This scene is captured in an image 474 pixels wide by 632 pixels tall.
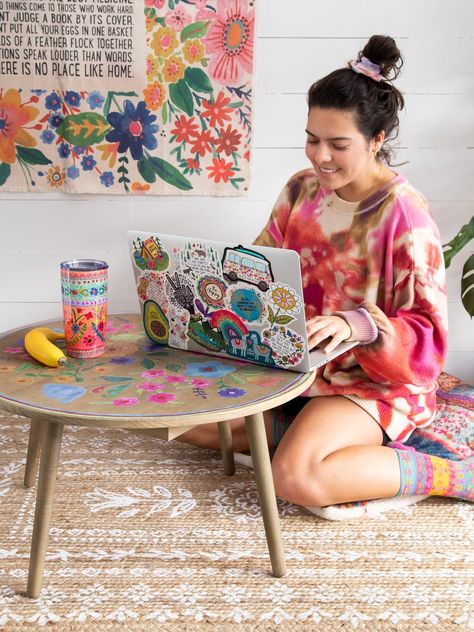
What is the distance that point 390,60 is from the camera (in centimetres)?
158

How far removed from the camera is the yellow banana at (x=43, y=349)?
132 cm

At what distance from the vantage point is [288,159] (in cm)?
213

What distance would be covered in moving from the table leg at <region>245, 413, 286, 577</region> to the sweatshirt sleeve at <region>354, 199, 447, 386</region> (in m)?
0.33

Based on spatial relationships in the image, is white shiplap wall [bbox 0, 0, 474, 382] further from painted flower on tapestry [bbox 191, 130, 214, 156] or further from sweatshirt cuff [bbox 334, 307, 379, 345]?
sweatshirt cuff [bbox 334, 307, 379, 345]

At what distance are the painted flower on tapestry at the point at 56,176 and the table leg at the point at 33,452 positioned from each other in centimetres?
78

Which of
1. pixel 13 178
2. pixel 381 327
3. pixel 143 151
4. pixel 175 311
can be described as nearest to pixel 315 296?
pixel 381 327

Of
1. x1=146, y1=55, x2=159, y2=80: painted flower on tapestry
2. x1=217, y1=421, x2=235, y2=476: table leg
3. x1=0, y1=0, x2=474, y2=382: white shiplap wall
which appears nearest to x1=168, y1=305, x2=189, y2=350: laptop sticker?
x1=217, y1=421, x2=235, y2=476: table leg

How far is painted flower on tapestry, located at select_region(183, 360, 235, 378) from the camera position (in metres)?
1.30

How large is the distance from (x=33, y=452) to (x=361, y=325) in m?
0.74

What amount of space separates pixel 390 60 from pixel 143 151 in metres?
0.77

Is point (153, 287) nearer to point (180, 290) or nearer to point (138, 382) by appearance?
point (180, 290)

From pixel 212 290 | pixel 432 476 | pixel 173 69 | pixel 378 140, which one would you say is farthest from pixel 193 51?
pixel 432 476

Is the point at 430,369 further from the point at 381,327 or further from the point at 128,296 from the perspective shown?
the point at 128,296

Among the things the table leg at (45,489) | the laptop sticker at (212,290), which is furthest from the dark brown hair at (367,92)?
the table leg at (45,489)
